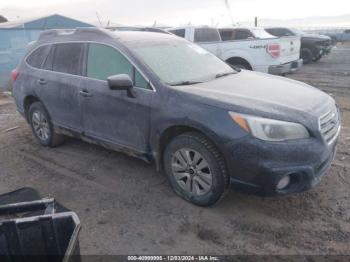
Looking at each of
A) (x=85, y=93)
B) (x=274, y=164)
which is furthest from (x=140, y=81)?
(x=274, y=164)

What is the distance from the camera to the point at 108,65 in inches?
167

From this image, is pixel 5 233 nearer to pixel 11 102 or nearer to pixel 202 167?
pixel 202 167

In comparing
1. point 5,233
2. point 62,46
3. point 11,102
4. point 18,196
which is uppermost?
point 62,46

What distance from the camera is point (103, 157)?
507 centimetres

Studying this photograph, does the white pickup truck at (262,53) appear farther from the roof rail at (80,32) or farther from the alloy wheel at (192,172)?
the alloy wheel at (192,172)

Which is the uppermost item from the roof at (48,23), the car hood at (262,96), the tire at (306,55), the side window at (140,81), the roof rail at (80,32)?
the roof rail at (80,32)

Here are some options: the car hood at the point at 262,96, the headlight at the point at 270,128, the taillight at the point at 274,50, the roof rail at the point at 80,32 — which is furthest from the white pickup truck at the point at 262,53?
the headlight at the point at 270,128

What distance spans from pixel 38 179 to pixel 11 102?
18.7ft

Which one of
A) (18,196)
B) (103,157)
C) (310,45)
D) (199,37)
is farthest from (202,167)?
(310,45)

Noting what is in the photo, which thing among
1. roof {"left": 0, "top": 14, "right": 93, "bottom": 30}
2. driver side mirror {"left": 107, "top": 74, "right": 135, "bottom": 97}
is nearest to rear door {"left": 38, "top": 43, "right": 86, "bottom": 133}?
driver side mirror {"left": 107, "top": 74, "right": 135, "bottom": 97}

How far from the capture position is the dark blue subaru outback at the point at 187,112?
10.2 ft

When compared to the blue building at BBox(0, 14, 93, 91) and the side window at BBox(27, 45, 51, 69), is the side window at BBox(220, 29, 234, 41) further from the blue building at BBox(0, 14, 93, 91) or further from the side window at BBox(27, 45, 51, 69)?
the side window at BBox(27, 45, 51, 69)

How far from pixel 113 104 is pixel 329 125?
2.34 metres

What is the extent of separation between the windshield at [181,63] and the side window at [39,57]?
1877mm
